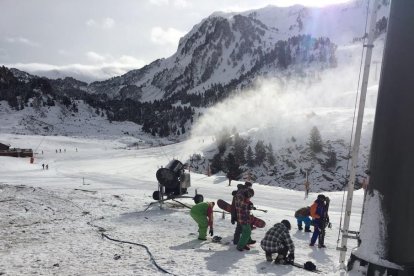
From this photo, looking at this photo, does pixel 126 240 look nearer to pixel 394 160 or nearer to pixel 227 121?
pixel 394 160

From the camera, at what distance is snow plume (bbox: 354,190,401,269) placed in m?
6.48

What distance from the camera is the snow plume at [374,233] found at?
255 inches

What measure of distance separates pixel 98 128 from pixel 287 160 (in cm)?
9270

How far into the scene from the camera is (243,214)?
11906mm

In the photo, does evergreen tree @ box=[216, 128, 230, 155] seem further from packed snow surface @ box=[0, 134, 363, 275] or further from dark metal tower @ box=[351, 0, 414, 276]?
dark metal tower @ box=[351, 0, 414, 276]

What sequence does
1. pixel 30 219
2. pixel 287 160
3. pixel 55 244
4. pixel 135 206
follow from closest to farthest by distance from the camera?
pixel 55 244
pixel 30 219
pixel 135 206
pixel 287 160

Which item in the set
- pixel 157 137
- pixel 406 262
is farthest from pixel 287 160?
pixel 157 137

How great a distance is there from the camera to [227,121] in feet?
363

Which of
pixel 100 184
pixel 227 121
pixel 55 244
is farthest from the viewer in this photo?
pixel 227 121

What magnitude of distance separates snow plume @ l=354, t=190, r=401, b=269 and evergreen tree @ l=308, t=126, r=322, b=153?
6459 centimetres

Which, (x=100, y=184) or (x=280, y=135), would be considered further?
(x=280, y=135)

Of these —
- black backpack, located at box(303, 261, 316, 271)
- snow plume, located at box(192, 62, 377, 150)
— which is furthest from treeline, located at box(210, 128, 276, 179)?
black backpack, located at box(303, 261, 316, 271)

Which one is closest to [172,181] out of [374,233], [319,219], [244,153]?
[319,219]

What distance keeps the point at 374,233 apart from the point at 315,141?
65293mm
